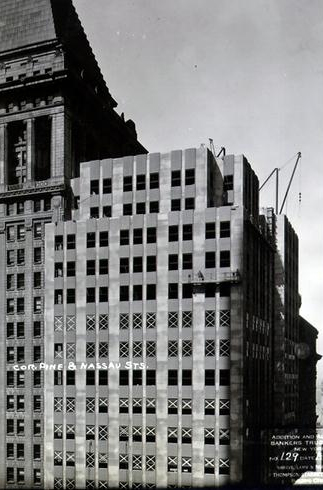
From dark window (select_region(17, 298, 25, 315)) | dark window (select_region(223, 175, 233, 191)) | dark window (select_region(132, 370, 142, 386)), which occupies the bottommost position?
dark window (select_region(132, 370, 142, 386))

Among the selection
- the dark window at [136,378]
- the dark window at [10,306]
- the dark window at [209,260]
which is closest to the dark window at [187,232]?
the dark window at [209,260]

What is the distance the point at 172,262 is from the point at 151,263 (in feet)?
9.17

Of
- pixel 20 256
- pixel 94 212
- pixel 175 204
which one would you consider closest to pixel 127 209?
pixel 94 212

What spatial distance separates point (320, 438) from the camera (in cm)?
9119

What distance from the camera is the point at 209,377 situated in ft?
233

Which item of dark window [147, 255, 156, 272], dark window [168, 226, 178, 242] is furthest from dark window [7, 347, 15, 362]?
dark window [168, 226, 178, 242]

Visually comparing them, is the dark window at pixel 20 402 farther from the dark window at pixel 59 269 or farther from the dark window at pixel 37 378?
the dark window at pixel 59 269

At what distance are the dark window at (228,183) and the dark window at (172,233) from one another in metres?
10.2

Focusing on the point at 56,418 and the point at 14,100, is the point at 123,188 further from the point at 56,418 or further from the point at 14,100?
the point at 56,418

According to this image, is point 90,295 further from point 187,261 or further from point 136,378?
point 187,261

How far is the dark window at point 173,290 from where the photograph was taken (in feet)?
241

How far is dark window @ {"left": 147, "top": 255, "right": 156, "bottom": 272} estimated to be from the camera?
74.6 metres

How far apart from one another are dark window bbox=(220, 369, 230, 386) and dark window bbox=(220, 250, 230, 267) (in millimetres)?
13061

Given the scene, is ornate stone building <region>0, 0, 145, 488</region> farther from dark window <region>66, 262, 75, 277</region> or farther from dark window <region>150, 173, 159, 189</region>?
dark window <region>150, 173, 159, 189</region>
